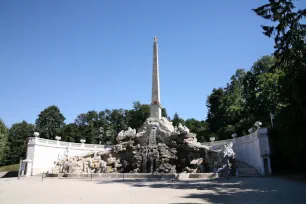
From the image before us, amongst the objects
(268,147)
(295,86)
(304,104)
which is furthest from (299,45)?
(268,147)

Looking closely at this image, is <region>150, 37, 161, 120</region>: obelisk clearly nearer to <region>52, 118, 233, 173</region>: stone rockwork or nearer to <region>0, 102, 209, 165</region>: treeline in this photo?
<region>52, 118, 233, 173</region>: stone rockwork

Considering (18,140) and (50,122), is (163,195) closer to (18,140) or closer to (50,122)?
(18,140)

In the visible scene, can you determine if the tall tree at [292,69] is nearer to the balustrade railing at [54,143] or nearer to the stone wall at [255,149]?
the stone wall at [255,149]

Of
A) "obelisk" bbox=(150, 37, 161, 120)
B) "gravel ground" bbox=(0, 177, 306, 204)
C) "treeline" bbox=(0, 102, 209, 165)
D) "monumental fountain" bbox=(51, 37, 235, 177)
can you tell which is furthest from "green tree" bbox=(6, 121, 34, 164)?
"gravel ground" bbox=(0, 177, 306, 204)

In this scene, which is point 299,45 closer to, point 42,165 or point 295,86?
point 295,86

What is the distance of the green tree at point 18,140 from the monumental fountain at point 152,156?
74.4 feet

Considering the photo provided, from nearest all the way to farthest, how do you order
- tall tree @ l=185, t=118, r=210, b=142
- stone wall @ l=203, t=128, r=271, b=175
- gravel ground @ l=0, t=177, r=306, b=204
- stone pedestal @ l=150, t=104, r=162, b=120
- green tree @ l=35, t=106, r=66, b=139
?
1. gravel ground @ l=0, t=177, r=306, b=204
2. stone wall @ l=203, t=128, r=271, b=175
3. stone pedestal @ l=150, t=104, r=162, b=120
4. tall tree @ l=185, t=118, r=210, b=142
5. green tree @ l=35, t=106, r=66, b=139

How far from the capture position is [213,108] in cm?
4578

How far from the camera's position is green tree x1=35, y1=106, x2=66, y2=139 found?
5323 centimetres

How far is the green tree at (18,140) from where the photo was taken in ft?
149

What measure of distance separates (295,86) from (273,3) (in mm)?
5923

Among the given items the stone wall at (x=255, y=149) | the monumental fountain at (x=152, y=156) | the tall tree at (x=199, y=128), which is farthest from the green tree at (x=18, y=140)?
the stone wall at (x=255, y=149)

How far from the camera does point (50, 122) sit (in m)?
54.9

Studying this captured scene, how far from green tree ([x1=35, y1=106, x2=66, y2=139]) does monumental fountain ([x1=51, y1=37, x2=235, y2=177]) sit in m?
27.9
